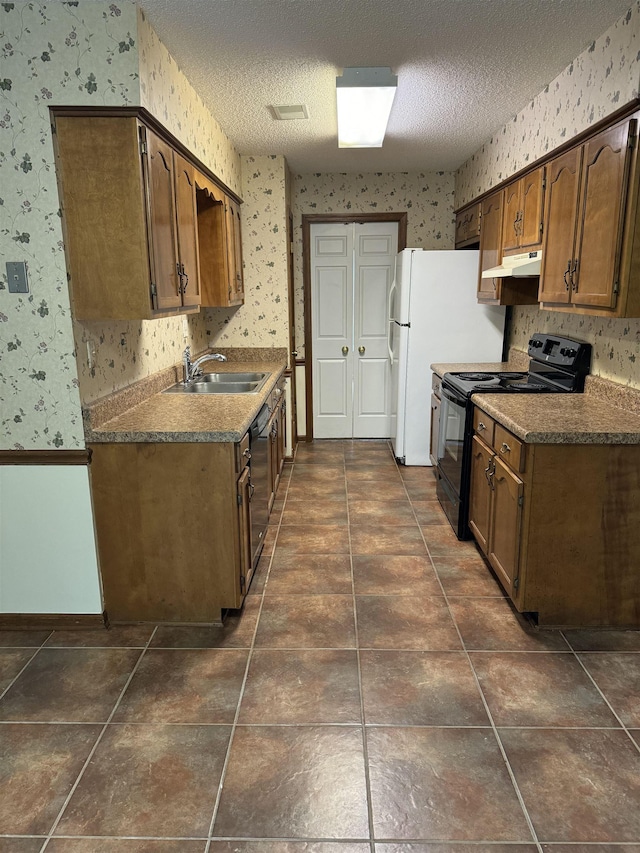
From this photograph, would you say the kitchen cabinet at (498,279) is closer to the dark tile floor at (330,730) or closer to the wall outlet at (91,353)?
Result: the dark tile floor at (330,730)

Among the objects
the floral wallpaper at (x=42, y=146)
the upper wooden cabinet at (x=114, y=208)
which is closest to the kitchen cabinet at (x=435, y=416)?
the upper wooden cabinet at (x=114, y=208)

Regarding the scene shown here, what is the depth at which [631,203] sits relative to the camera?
2285mm

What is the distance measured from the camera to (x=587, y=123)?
2.71 metres

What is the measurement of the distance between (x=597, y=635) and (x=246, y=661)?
1480 millimetres

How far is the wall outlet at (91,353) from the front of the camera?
249 centimetres

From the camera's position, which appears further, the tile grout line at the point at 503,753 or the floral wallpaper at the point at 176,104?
the floral wallpaper at the point at 176,104

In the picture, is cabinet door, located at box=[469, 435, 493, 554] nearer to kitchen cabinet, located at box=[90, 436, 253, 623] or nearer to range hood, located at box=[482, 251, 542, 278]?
range hood, located at box=[482, 251, 542, 278]

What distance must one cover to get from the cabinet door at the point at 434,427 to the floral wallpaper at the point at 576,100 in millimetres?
1576

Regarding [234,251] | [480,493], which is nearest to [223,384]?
[234,251]

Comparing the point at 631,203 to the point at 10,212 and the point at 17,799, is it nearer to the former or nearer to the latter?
the point at 10,212

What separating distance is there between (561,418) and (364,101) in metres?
1.88

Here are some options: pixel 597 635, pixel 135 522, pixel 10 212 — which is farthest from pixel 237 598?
pixel 10 212

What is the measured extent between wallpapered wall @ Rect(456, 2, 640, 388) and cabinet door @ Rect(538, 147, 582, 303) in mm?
164

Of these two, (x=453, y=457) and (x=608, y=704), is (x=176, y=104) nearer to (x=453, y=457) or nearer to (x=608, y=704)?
(x=453, y=457)
